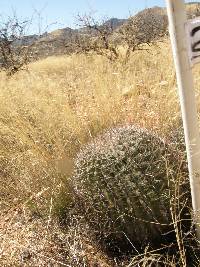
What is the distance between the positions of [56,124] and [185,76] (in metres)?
2.16

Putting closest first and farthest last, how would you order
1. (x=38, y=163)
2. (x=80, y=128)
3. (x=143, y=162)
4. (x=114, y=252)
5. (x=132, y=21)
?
(x=143, y=162), (x=114, y=252), (x=38, y=163), (x=80, y=128), (x=132, y=21)

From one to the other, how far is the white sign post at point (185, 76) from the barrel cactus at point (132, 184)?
182 mm

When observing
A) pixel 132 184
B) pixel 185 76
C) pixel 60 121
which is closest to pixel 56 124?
pixel 60 121

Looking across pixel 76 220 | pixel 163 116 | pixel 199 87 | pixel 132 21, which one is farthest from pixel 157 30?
pixel 76 220

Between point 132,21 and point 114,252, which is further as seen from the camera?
point 132,21

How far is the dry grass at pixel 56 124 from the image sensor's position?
370 cm

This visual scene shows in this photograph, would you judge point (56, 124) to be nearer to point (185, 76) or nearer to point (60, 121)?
point (60, 121)

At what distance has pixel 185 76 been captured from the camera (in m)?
2.39

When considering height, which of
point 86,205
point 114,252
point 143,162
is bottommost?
point 114,252

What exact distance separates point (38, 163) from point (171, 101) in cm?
138

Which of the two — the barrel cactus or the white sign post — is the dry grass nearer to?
the barrel cactus

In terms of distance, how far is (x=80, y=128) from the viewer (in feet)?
13.4

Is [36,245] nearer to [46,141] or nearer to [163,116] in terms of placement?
[46,141]

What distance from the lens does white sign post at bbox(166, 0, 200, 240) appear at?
7.67 feet
